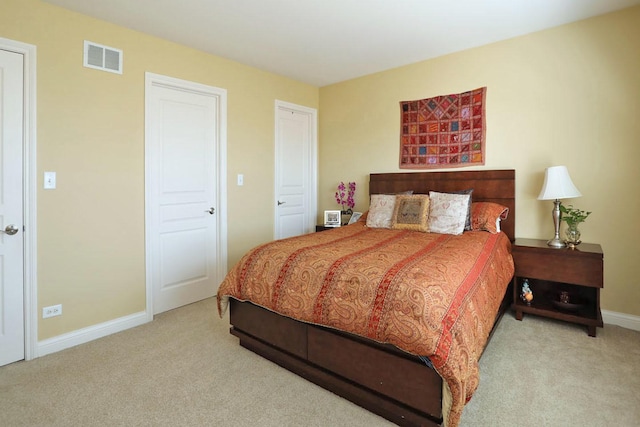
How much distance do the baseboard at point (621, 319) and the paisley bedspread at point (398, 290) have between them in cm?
97

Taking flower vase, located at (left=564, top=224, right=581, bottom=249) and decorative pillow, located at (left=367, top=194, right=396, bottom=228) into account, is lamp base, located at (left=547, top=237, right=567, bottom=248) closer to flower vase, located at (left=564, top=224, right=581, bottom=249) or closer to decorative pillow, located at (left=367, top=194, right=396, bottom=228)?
flower vase, located at (left=564, top=224, right=581, bottom=249)

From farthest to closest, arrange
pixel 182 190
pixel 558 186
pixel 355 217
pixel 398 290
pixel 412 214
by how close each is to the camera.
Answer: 1. pixel 355 217
2. pixel 182 190
3. pixel 412 214
4. pixel 558 186
5. pixel 398 290

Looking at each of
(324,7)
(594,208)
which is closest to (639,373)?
(594,208)

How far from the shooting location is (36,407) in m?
1.80

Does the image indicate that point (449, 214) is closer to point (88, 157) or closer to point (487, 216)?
point (487, 216)

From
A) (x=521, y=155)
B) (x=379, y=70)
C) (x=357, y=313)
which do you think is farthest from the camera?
(x=379, y=70)

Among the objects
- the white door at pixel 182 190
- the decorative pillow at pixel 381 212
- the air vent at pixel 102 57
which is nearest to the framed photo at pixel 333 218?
the decorative pillow at pixel 381 212

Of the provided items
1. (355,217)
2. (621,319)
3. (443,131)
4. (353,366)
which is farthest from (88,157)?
(621,319)

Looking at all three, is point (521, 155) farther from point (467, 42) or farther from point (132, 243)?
point (132, 243)

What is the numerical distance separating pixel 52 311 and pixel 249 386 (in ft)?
5.29

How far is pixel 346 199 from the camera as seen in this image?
4.39m

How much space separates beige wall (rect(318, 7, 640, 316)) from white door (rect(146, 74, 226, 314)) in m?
2.29

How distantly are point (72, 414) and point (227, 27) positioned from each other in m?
2.84

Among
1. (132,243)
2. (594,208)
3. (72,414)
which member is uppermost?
(594,208)
